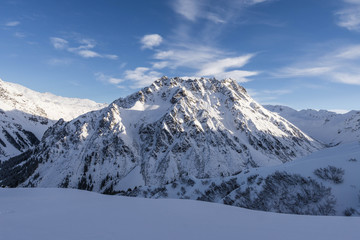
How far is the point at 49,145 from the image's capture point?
17538 centimetres

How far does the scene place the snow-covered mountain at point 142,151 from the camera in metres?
147

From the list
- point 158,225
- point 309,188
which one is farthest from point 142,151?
point 158,225

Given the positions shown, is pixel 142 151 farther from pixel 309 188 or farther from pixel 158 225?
pixel 158 225

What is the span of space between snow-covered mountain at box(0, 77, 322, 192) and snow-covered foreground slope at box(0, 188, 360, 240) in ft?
428

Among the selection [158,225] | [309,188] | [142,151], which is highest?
[158,225]

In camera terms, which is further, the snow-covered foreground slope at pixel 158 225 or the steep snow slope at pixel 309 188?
the steep snow slope at pixel 309 188

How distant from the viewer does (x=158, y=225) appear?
8.71 metres

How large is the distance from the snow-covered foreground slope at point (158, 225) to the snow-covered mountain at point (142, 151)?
131 meters

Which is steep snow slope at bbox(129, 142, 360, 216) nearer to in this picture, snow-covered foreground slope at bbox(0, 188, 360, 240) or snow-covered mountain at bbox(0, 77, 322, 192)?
snow-covered foreground slope at bbox(0, 188, 360, 240)

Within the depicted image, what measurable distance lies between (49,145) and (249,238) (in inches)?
7821

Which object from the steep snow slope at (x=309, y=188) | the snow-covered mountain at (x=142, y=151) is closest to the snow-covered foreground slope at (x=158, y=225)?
the steep snow slope at (x=309, y=188)

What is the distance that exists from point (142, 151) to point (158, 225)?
165 meters

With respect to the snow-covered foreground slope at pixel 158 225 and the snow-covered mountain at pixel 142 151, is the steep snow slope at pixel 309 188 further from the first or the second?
the snow-covered mountain at pixel 142 151

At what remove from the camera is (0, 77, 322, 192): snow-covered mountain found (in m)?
147
